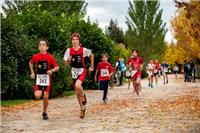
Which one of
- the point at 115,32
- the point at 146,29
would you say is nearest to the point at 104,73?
the point at 146,29

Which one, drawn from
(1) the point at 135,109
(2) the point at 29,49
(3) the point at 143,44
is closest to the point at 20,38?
(2) the point at 29,49

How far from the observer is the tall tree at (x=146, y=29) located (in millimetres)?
88062

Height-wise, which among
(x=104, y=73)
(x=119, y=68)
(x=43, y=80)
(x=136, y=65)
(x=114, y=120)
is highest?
(x=119, y=68)

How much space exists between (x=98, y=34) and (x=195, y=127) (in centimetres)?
2166

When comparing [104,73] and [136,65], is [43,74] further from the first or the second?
[136,65]

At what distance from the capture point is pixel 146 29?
88688 millimetres

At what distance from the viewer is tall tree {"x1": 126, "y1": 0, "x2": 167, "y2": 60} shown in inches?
3467

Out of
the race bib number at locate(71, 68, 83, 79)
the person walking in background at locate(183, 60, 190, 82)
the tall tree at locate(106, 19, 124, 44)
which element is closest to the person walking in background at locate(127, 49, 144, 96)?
the race bib number at locate(71, 68, 83, 79)

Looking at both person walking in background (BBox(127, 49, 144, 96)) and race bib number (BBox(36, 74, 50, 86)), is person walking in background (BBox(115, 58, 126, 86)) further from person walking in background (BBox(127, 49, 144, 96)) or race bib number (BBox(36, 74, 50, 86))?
race bib number (BBox(36, 74, 50, 86))

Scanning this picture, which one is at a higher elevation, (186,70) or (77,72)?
(186,70)

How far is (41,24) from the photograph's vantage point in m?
25.1

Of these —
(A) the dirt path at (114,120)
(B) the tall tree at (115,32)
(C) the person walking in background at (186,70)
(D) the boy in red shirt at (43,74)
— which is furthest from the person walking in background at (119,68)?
(B) the tall tree at (115,32)

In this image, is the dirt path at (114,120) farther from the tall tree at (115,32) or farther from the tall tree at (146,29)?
the tall tree at (115,32)

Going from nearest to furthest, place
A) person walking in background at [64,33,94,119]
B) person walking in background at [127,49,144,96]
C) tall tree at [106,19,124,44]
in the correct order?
1. person walking in background at [64,33,94,119]
2. person walking in background at [127,49,144,96]
3. tall tree at [106,19,124,44]
